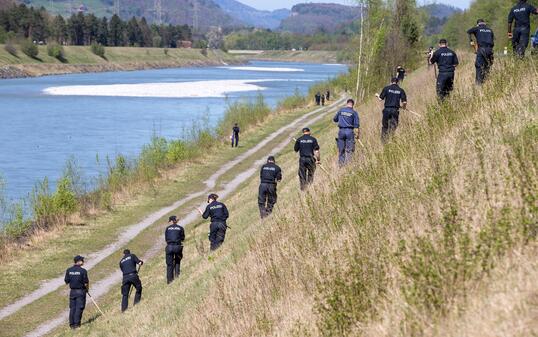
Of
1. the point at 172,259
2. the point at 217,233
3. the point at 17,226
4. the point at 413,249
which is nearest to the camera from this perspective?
the point at 413,249

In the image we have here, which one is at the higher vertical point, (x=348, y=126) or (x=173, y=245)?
(x=348, y=126)

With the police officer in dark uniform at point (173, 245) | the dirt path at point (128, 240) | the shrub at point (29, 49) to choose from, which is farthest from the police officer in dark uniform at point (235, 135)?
the shrub at point (29, 49)

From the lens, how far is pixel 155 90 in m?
104

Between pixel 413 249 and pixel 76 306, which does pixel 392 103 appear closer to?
pixel 76 306

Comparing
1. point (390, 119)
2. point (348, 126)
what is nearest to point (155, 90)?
point (348, 126)

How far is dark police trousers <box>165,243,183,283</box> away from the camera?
2014 cm

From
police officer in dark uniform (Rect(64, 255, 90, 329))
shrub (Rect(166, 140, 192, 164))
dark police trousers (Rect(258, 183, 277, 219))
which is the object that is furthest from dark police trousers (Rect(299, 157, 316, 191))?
shrub (Rect(166, 140, 192, 164))

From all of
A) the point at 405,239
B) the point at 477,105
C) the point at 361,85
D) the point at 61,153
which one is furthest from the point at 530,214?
the point at 361,85

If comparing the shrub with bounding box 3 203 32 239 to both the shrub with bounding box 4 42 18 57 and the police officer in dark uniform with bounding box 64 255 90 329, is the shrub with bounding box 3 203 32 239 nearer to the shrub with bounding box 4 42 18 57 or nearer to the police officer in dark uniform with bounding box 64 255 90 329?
the police officer in dark uniform with bounding box 64 255 90 329

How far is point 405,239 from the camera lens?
8.64 metres

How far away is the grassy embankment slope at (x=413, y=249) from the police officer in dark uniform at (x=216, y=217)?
205 inches

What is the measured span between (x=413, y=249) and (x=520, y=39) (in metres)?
12.2

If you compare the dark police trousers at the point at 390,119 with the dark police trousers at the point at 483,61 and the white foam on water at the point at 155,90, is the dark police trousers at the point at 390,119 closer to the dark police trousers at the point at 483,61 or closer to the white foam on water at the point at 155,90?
the dark police trousers at the point at 483,61

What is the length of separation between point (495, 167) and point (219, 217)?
39.1ft
